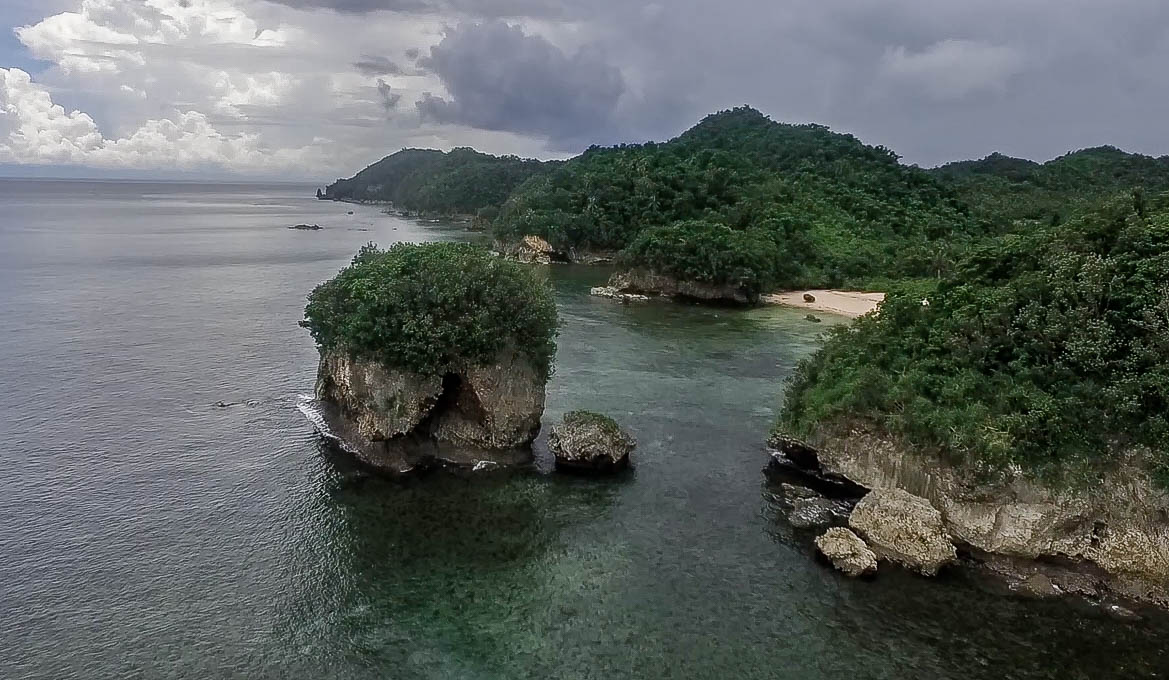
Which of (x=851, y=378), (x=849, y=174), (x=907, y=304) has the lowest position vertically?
(x=851, y=378)

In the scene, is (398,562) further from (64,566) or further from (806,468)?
(806,468)

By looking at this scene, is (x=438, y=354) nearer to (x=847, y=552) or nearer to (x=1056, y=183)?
(x=847, y=552)

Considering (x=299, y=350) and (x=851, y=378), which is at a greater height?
(x=851, y=378)

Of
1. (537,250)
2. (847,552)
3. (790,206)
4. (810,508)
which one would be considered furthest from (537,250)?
(847,552)

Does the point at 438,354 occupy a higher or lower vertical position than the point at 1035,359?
lower

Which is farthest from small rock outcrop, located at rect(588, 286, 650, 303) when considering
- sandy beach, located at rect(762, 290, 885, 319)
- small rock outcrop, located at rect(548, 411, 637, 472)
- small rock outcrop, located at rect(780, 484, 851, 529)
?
small rock outcrop, located at rect(780, 484, 851, 529)

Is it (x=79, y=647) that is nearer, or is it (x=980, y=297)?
(x=79, y=647)

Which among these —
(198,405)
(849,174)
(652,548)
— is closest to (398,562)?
(652,548)
